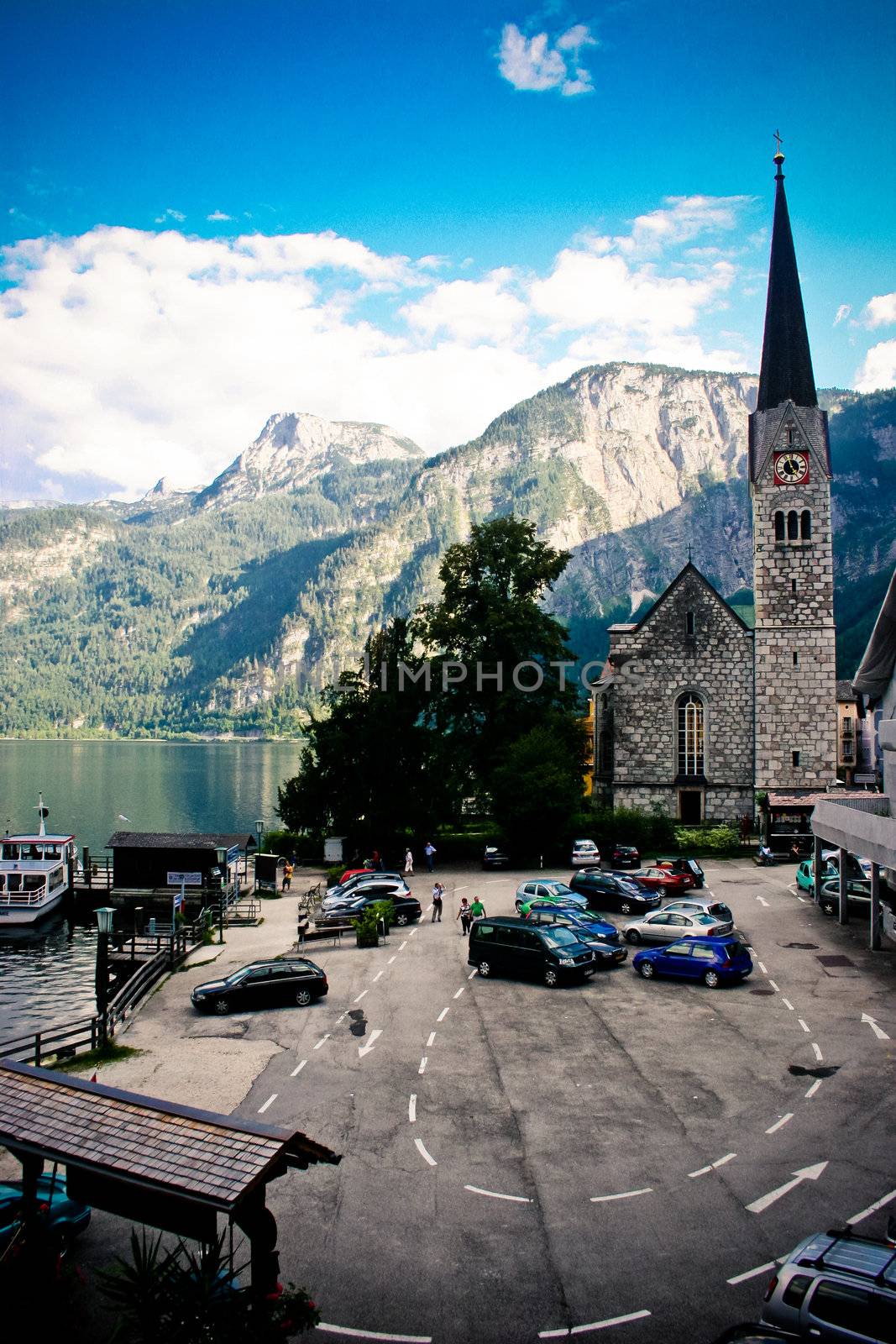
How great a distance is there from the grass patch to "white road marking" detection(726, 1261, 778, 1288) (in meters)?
13.4

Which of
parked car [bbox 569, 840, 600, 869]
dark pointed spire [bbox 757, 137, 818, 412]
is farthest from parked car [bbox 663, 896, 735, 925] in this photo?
dark pointed spire [bbox 757, 137, 818, 412]

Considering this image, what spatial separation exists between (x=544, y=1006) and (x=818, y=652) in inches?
1493

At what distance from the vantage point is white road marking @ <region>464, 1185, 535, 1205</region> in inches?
519

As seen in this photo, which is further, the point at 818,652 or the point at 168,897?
the point at 818,652

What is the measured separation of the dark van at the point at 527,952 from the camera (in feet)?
82.2

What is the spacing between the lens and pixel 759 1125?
15625mm

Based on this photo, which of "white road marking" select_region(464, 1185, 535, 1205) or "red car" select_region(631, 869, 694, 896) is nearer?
"white road marking" select_region(464, 1185, 535, 1205)

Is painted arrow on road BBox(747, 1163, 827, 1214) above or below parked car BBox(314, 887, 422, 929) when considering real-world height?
above

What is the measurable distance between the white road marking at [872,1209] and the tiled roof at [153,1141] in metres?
7.38

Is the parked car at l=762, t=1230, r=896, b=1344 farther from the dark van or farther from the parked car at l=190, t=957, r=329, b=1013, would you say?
the parked car at l=190, t=957, r=329, b=1013

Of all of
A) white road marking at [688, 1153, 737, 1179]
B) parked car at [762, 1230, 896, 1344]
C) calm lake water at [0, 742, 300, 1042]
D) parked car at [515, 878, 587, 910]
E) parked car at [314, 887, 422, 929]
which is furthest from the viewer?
parked car at [314, 887, 422, 929]

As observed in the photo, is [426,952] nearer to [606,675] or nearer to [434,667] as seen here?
[434,667]


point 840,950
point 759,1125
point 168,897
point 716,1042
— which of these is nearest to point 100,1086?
point 759,1125

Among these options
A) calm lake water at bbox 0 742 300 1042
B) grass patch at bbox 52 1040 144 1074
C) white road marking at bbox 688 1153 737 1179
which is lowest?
calm lake water at bbox 0 742 300 1042
